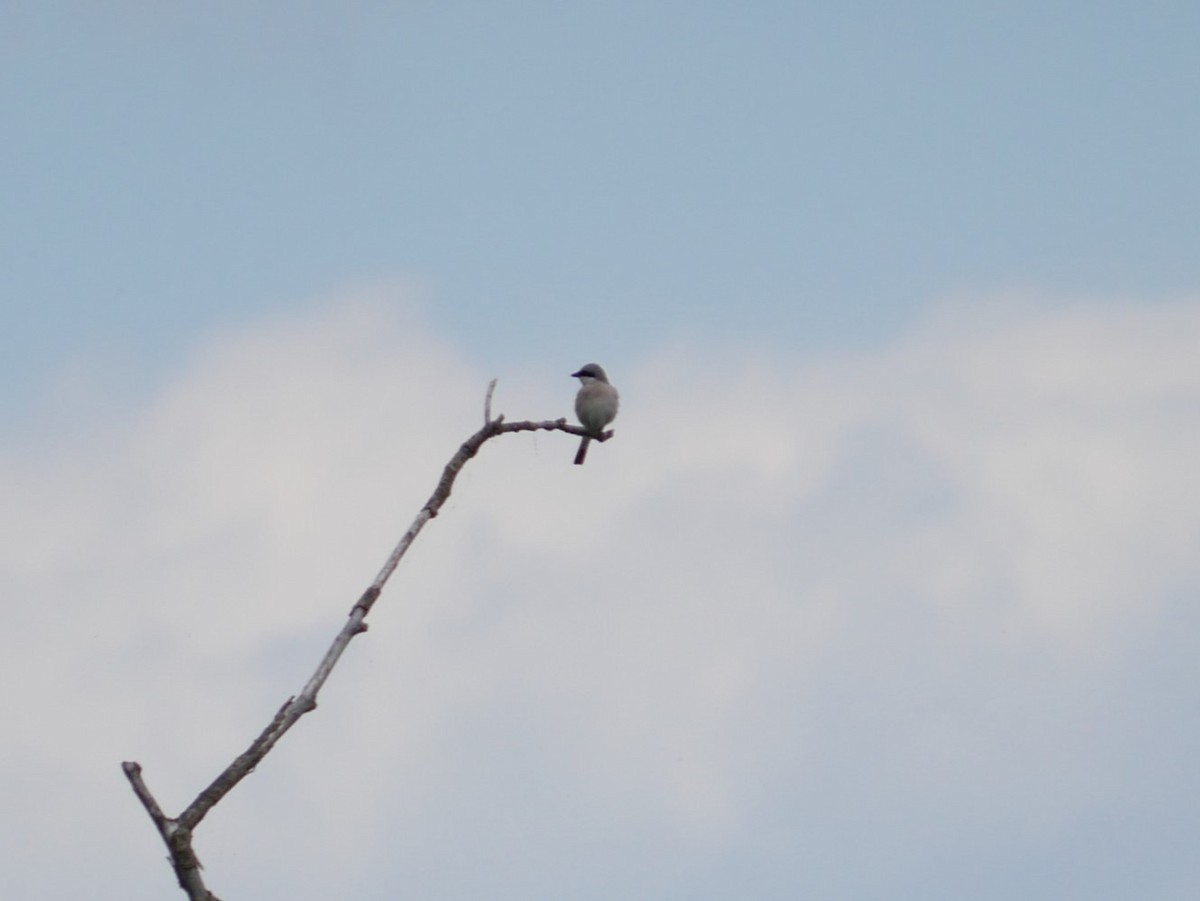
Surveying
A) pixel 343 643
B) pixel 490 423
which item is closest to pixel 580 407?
pixel 490 423

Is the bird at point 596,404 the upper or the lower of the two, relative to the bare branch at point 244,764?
upper

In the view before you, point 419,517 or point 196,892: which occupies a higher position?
point 419,517

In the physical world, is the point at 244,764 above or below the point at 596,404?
below

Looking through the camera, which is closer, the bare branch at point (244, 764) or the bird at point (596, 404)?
the bare branch at point (244, 764)

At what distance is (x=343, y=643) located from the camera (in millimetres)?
6453

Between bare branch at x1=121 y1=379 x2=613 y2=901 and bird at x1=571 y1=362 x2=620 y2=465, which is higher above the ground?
bird at x1=571 y1=362 x2=620 y2=465

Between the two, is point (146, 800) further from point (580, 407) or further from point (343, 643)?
point (580, 407)

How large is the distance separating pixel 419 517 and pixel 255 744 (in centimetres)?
117

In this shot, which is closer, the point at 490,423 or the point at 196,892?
the point at 196,892

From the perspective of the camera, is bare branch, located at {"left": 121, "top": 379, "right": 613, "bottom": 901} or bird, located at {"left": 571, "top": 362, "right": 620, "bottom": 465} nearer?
bare branch, located at {"left": 121, "top": 379, "right": 613, "bottom": 901}

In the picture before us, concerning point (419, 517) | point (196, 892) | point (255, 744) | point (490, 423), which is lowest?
point (196, 892)

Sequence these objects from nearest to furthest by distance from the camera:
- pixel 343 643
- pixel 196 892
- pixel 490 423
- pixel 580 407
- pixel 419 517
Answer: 1. pixel 196 892
2. pixel 343 643
3. pixel 419 517
4. pixel 490 423
5. pixel 580 407

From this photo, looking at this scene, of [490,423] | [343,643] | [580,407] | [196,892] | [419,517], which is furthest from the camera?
[580,407]

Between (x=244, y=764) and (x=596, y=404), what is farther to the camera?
(x=596, y=404)
